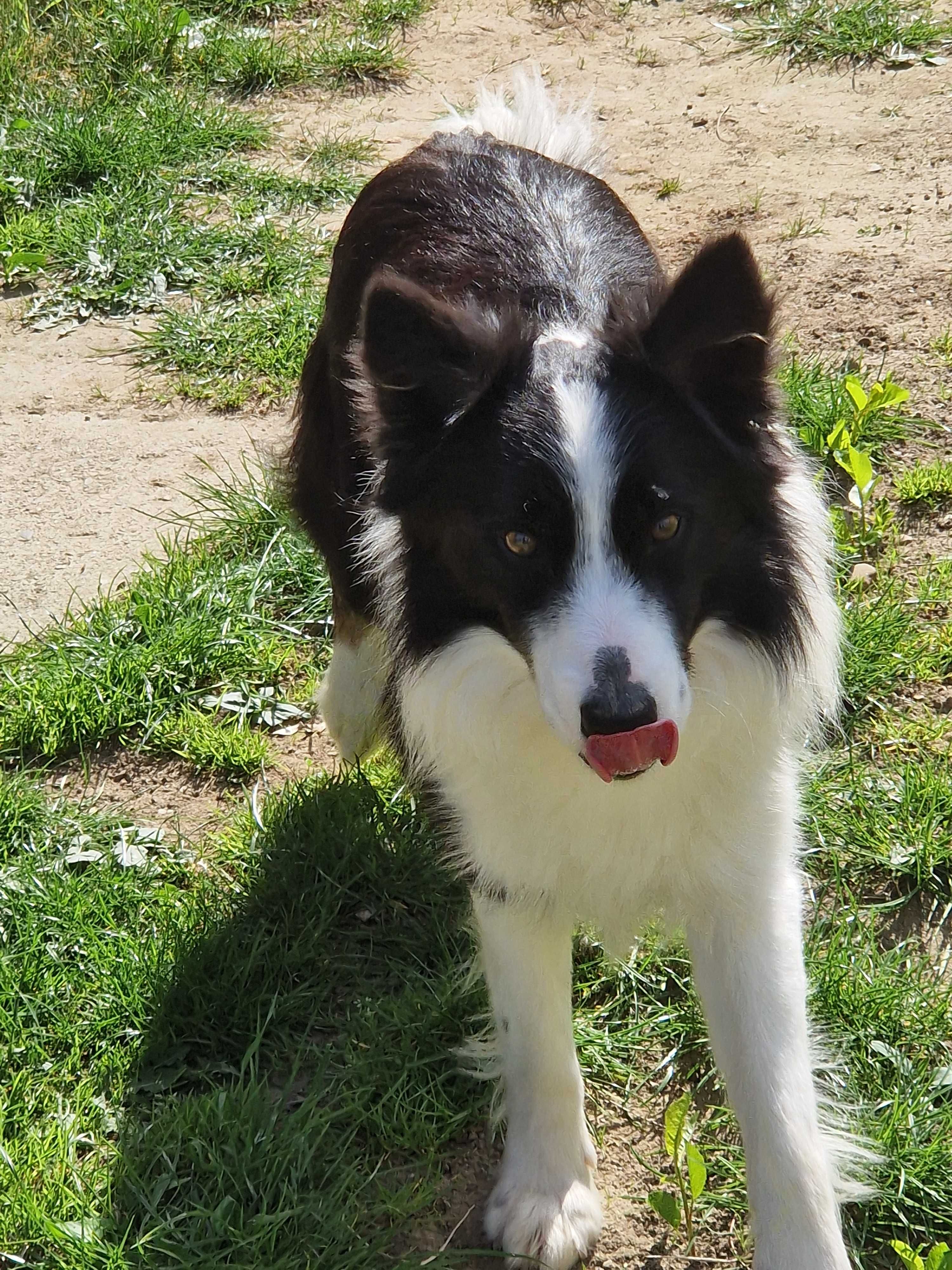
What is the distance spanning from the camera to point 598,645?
2.01 metres

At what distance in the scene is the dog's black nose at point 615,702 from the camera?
6.40 ft

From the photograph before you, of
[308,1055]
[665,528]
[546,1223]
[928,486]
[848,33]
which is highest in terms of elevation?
[665,528]

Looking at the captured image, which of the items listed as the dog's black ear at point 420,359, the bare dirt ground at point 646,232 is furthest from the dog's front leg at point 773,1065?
the dog's black ear at point 420,359

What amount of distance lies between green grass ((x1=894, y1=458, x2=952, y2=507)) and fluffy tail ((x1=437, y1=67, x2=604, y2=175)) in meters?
1.30

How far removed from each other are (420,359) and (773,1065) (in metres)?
1.43

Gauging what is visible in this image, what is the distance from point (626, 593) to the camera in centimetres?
208

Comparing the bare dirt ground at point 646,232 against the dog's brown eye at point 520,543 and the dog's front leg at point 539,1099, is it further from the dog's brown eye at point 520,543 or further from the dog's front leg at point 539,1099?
the dog's brown eye at point 520,543

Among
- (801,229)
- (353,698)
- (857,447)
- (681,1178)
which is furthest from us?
(801,229)

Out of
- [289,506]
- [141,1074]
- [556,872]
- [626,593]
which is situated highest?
[626,593]

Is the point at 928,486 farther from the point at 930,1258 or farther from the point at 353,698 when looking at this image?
the point at 930,1258

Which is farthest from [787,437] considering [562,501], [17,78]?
[17,78]

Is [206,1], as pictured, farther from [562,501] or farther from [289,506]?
[562,501]

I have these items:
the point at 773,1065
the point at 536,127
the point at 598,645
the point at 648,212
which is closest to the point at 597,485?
the point at 598,645

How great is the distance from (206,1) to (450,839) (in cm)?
577
